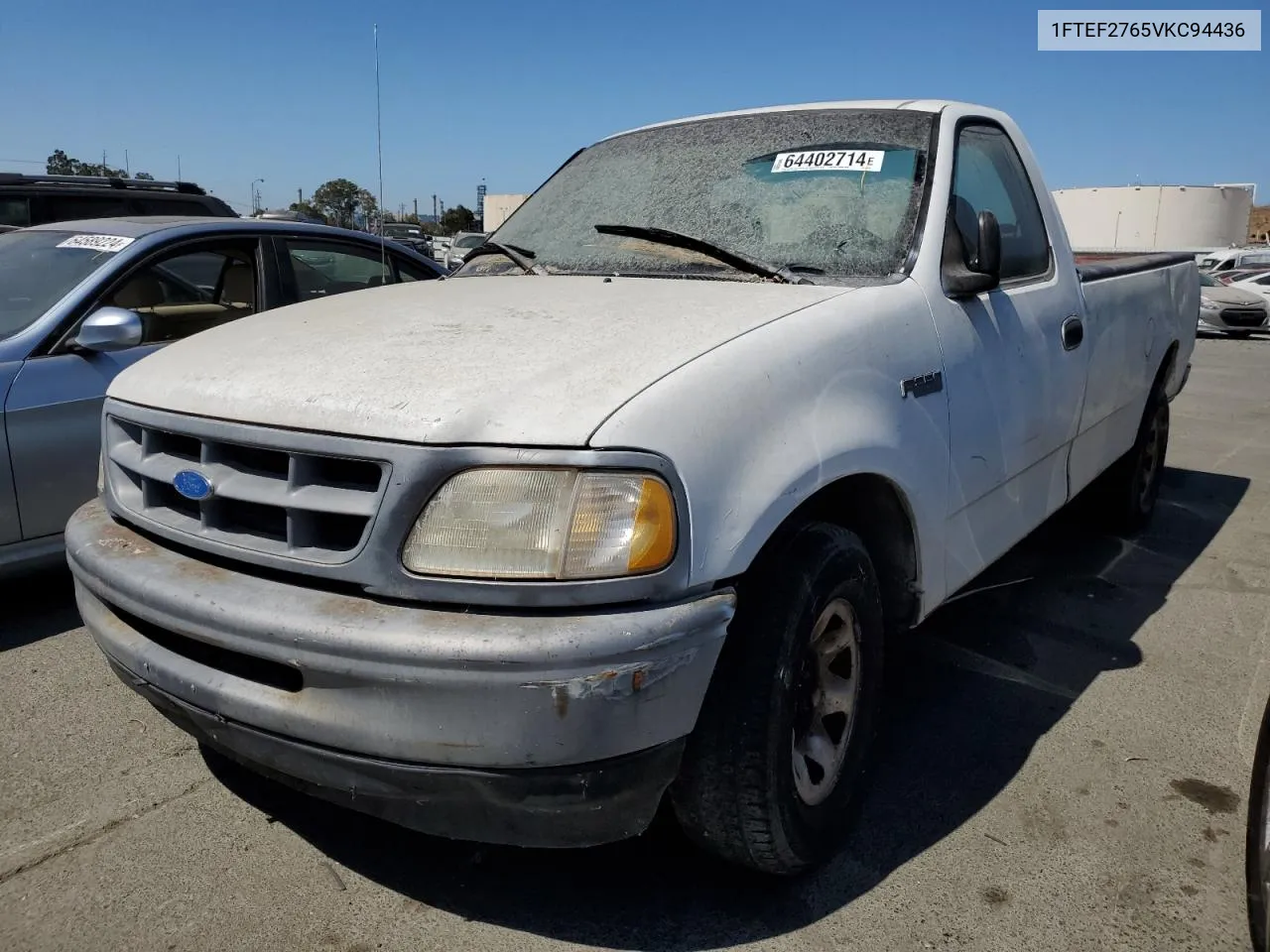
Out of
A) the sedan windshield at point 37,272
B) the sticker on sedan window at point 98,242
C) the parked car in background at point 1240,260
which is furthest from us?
the parked car in background at point 1240,260

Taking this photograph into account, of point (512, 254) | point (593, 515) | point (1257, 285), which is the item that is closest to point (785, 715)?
point (593, 515)

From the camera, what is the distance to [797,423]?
2184 millimetres

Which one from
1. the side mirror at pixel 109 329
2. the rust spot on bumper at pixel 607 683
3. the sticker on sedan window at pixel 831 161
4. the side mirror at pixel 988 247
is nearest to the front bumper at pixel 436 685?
the rust spot on bumper at pixel 607 683

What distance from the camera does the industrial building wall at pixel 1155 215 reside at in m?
53.9

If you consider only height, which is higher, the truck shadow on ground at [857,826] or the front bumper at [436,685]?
the front bumper at [436,685]

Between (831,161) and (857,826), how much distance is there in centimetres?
193

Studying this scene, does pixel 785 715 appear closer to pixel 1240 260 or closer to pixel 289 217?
pixel 289 217

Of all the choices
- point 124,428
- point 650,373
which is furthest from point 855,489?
point 124,428

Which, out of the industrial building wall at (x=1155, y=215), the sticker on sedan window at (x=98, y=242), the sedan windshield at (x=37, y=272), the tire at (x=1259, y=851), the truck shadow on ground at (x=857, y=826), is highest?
the industrial building wall at (x=1155, y=215)

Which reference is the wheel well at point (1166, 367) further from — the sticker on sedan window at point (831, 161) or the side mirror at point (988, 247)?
the sticker on sedan window at point (831, 161)

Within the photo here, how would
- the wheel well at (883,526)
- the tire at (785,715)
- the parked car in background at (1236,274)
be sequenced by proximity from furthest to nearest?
the parked car in background at (1236,274) < the wheel well at (883,526) < the tire at (785,715)

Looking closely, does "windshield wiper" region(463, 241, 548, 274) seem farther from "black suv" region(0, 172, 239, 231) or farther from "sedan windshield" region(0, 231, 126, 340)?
"black suv" region(0, 172, 239, 231)

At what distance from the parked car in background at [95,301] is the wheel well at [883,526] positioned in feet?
9.23

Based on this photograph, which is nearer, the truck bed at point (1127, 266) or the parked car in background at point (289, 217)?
the truck bed at point (1127, 266)
